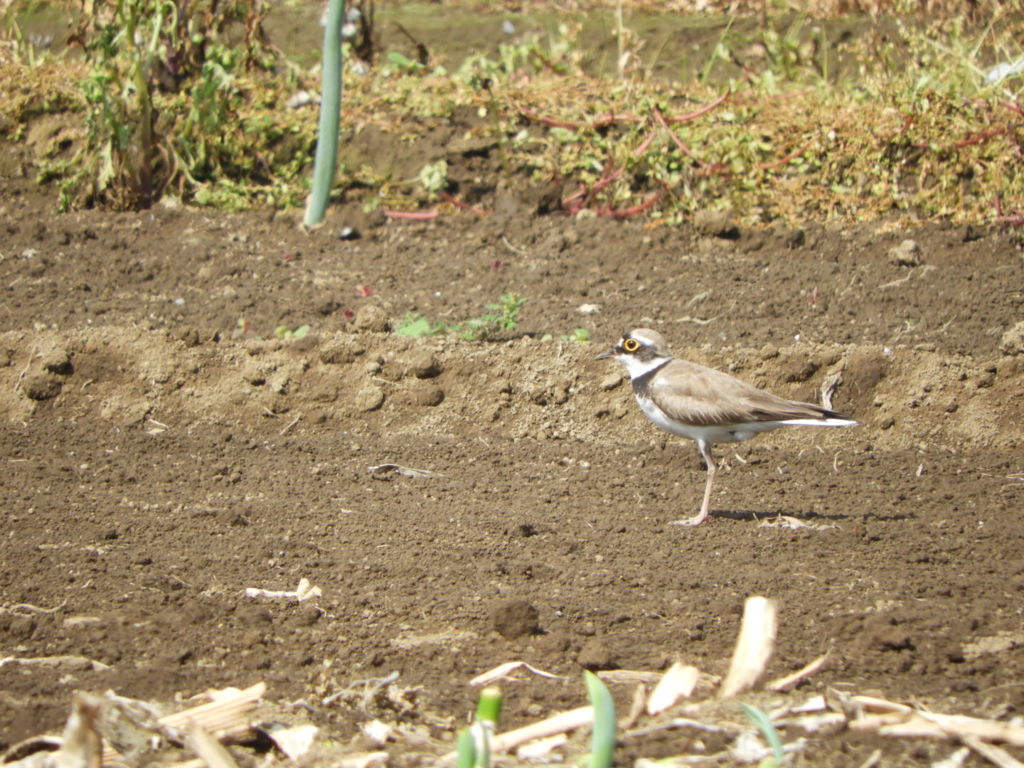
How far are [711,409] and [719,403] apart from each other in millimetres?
51

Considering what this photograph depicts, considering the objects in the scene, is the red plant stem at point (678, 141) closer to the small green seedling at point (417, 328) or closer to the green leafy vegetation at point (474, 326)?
the green leafy vegetation at point (474, 326)

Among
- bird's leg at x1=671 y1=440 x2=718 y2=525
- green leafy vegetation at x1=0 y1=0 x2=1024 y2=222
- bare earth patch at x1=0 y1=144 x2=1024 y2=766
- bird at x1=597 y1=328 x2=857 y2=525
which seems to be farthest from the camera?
green leafy vegetation at x1=0 y1=0 x2=1024 y2=222

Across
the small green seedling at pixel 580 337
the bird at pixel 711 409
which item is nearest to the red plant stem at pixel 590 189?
the small green seedling at pixel 580 337

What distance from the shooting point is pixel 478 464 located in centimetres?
668

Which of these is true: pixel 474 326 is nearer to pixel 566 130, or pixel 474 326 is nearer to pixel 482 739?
pixel 566 130

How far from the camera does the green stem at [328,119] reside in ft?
28.1

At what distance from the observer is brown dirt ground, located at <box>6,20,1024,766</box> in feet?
13.5

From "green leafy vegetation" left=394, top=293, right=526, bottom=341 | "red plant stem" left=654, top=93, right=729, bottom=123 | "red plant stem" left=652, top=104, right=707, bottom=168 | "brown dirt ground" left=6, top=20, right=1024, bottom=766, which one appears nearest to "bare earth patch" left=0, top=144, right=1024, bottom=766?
"brown dirt ground" left=6, top=20, right=1024, bottom=766

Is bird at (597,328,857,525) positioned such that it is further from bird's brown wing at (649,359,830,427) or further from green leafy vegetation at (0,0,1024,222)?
green leafy vegetation at (0,0,1024,222)

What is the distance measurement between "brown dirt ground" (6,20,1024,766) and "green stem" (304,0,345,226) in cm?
37

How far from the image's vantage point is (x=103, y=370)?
7.35 m

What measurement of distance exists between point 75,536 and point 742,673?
9.97 feet

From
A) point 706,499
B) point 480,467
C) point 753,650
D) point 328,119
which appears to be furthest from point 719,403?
point 328,119

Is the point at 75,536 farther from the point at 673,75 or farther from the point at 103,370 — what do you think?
the point at 673,75
